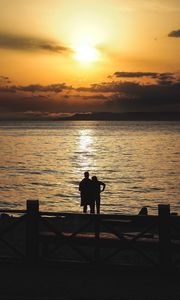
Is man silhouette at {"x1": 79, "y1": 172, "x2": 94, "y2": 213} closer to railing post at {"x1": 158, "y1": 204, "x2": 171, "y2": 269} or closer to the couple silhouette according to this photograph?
the couple silhouette

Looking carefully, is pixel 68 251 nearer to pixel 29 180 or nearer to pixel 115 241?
pixel 115 241

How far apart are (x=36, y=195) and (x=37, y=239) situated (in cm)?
3278

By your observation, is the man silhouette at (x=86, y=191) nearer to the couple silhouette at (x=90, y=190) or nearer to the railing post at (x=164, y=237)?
the couple silhouette at (x=90, y=190)

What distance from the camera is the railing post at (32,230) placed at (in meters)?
10.1

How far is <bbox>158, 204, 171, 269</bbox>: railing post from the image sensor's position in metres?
9.58

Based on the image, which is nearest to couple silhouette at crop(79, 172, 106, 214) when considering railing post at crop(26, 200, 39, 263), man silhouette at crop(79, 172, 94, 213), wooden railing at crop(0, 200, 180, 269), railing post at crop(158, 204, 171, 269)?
man silhouette at crop(79, 172, 94, 213)

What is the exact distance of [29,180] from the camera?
5600cm

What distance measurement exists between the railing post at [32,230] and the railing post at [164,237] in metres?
2.79

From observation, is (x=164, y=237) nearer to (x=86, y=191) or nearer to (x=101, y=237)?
(x=101, y=237)

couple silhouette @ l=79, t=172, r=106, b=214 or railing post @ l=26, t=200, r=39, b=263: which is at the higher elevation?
couple silhouette @ l=79, t=172, r=106, b=214

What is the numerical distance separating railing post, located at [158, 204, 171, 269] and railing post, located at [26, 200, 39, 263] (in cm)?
279

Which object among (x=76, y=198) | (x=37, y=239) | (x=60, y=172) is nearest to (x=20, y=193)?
(x=76, y=198)

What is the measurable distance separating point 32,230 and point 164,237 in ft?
9.78

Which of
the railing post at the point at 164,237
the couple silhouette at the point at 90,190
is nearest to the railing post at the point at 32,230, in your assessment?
the railing post at the point at 164,237
